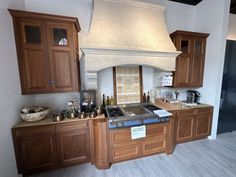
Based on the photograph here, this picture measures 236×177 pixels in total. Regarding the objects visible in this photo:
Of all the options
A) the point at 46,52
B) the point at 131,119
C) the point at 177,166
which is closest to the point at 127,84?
the point at 131,119

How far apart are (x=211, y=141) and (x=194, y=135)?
464 mm

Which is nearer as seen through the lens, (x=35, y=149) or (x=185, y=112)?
(x=35, y=149)

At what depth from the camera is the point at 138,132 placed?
83.4 inches

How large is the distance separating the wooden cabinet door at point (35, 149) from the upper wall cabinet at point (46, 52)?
2.01 feet

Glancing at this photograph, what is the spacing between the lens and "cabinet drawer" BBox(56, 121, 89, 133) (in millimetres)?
1928

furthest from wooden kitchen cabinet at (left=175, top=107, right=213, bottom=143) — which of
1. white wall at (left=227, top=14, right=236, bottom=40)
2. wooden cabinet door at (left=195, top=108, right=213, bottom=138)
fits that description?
white wall at (left=227, top=14, right=236, bottom=40)

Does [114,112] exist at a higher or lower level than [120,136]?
higher

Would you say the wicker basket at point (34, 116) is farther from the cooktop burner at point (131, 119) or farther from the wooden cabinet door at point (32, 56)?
the cooktop burner at point (131, 119)

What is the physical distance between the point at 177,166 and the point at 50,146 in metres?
2.12

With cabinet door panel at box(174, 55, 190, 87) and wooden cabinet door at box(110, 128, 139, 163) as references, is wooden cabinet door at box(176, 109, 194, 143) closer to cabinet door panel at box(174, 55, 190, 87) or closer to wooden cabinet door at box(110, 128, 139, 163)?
cabinet door panel at box(174, 55, 190, 87)

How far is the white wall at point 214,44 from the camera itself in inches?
102

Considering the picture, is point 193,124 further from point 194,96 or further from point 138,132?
point 138,132

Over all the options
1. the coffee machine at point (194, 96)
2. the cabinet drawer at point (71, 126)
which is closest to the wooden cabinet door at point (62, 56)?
the cabinet drawer at point (71, 126)

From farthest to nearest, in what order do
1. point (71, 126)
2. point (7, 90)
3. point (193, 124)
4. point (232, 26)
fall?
point (232, 26) < point (193, 124) < point (71, 126) < point (7, 90)
